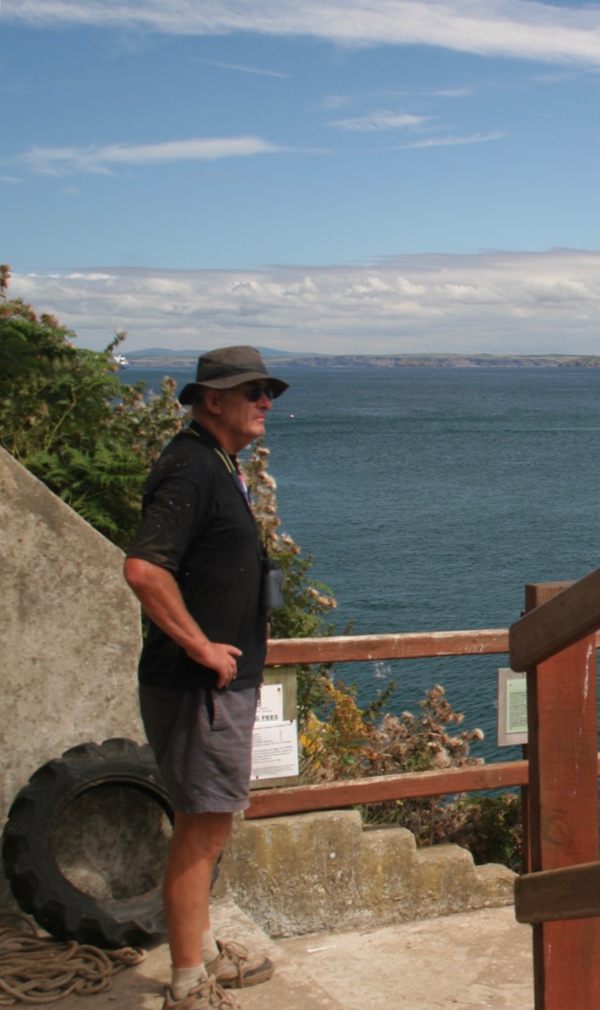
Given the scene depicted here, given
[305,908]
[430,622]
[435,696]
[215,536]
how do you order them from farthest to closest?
[430,622]
[435,696]
[305,908]
[215,536]

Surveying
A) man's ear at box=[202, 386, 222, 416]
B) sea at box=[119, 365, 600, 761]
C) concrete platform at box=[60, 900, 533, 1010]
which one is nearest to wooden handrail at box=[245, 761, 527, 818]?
concrete platform at box=[60, 900, 533, 1010]

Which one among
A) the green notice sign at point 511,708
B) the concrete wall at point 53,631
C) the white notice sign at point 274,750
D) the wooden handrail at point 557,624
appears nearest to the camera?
the wooden handrail at point 557,624

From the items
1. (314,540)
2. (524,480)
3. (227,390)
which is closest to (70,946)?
(227,390)

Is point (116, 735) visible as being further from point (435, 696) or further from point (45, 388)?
point (435, 696)

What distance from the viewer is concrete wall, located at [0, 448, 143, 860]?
14.2 ft

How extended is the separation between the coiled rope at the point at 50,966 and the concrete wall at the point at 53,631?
462 mm

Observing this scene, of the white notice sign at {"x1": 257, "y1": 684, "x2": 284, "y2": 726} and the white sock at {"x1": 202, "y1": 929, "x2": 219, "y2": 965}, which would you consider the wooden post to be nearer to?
the white sock at {"x1": 202, "y1": 929, "x2": 219, "y2": 965}

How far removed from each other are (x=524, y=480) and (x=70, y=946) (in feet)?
158

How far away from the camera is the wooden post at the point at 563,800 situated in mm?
2842

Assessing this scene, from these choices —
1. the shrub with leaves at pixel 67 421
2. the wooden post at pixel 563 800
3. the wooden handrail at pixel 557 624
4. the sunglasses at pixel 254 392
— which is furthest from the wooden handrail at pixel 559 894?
the shrub with leaves at pixel 67 421

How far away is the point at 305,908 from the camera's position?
5027 mm

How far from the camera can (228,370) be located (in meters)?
3.63

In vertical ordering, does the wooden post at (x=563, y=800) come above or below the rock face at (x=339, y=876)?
above

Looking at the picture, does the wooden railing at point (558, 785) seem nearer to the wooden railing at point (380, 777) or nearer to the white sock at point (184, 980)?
the white sock at point (184, 980)
